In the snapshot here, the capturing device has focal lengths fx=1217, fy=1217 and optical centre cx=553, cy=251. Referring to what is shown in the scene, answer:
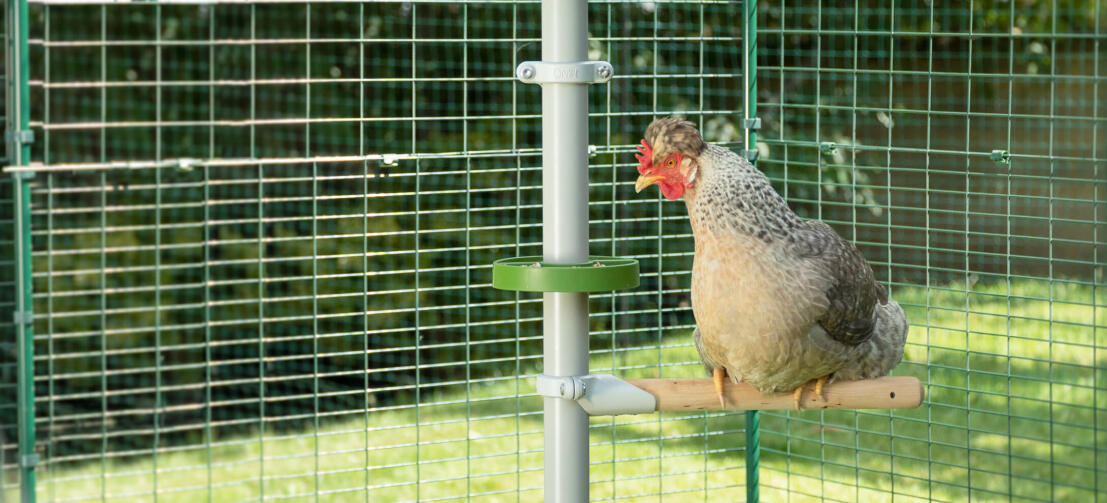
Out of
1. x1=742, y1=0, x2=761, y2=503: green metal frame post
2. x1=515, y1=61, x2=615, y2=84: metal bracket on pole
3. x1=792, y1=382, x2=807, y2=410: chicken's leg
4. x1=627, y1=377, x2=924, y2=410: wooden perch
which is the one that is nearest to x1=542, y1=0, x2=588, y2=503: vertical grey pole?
x1=515, y1=61, x2=615, y2=84: metal bracket on pole

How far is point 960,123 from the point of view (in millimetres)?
5586

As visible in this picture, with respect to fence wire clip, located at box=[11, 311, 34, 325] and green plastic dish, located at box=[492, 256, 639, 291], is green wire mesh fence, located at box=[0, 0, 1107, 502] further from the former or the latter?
green plastic dish, located at box=[492, 256, 639, 291]

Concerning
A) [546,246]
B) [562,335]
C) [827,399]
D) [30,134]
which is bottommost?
[827,399]

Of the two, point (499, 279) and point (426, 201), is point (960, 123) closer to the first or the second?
point (426, 201)

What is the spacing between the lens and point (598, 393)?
77.5 inches

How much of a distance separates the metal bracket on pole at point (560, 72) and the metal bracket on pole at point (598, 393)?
0.47 meters

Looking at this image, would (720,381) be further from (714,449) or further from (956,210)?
(956,210)

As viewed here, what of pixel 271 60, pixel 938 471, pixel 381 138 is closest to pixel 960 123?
pixel 938 471

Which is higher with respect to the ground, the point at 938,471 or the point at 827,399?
the point at 827,399

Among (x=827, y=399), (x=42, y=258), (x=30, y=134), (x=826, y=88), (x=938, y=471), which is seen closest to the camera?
(x=827, y=399)

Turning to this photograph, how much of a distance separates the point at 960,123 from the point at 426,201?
97.6 inches

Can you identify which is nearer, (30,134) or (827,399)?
(827,399)

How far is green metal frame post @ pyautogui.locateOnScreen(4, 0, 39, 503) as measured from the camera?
2717 millimetres

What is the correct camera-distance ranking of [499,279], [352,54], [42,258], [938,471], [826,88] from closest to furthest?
[499,279] → [938,471] → [42,258] → [352,54] → [826,88]
